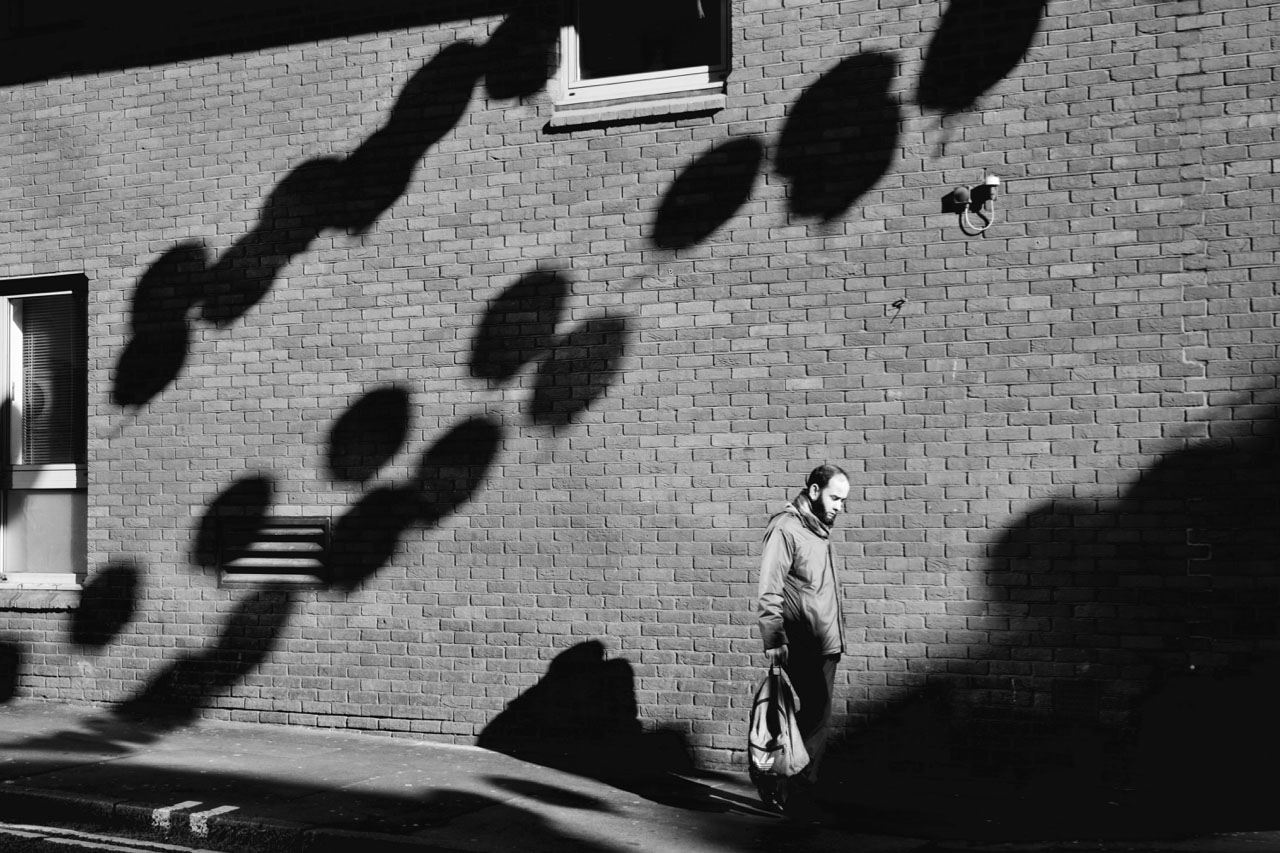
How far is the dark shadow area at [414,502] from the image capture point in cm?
888

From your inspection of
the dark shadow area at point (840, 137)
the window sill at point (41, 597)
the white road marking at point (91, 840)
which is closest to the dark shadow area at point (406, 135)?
the dark shadow area at point (840, 137)

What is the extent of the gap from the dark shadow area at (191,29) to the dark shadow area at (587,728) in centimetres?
438

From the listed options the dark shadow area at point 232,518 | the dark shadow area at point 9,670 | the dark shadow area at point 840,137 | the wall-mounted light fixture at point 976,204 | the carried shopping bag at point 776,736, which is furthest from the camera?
the dark shadow area at point 9,670

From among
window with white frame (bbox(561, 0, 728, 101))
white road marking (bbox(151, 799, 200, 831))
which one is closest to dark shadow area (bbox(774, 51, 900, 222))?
window with white frame (bbox(561, 0, 728, 101))

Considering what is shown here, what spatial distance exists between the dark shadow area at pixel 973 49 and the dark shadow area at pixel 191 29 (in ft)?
9.24

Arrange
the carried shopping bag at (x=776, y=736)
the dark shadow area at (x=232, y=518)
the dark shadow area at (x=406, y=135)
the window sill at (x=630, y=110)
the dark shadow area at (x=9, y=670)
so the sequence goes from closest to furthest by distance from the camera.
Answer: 1. the carried shopping bag at (x=776, y=736)
2. the window sill at (x=630, y=110)
3. the dark shadow area at (x=406, y=135)
4. the dark shadow area at (x=232, y=518)
5. the dark shadow area at (x=9, y=670)

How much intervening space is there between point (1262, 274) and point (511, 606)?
4895 mm

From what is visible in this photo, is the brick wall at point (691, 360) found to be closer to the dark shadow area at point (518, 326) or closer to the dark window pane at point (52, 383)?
the dark shadow area at point (518, 326)

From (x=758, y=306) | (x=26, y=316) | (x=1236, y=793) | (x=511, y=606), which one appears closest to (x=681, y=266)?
(x=758, y=306)

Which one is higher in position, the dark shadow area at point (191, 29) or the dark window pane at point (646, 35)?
the dark shadow area at point (191, 29)

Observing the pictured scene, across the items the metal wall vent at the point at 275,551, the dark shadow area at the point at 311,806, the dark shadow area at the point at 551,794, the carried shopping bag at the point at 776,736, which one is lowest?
the dark shadow area at the point at 551,794

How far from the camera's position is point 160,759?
8.21 m

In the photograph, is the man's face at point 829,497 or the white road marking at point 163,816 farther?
the man's face at point 829,497

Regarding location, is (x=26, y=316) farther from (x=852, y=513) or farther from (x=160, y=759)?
(x=852, y=513)
